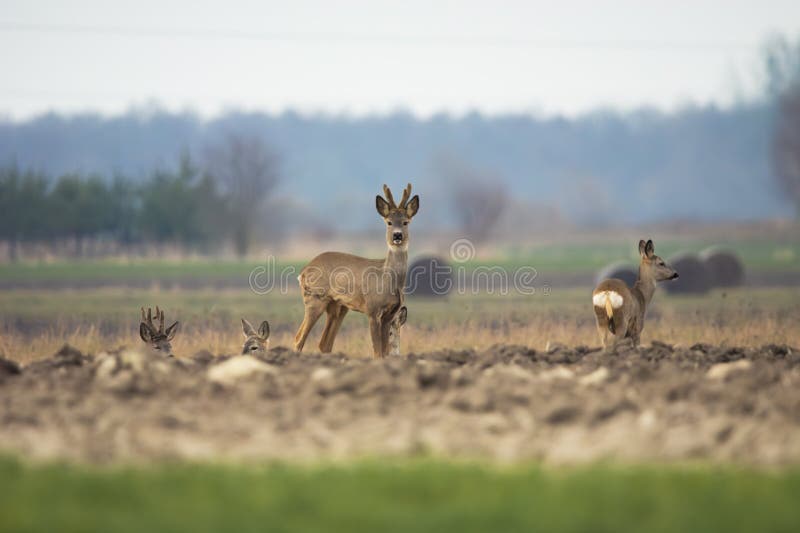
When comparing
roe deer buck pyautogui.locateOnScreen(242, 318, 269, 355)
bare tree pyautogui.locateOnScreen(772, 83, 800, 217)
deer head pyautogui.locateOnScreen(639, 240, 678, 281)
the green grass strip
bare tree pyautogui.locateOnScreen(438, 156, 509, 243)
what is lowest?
the green grass strip

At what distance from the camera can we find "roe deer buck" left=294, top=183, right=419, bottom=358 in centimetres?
1709

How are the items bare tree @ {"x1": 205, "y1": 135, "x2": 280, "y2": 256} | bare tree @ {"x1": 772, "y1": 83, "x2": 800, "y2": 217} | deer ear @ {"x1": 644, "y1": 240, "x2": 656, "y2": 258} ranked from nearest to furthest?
deer ear @ {"x1": 644, "y1": 240, "x2": 656, "y2": 258}, bare tree @ {"x1": 205, "y1": 135, "x2": 280, "y2": 256}, bare tree @ {"x1": 772, "y1": 83, "x2": 800, "y2": 217}

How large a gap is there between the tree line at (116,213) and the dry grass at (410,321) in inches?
1045

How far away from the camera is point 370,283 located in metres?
17.2

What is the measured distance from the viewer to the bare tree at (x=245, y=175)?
98.4 metres

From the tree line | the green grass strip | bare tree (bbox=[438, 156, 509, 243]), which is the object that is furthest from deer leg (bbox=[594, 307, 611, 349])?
bare tree (bbox=[438, 156, 509, 243])

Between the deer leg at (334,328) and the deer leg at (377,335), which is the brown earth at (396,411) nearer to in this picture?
the deer leg at (377,335)

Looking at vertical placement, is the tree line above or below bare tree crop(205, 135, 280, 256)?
below

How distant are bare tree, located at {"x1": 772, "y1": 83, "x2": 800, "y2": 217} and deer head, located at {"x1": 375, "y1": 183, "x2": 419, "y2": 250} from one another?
121m

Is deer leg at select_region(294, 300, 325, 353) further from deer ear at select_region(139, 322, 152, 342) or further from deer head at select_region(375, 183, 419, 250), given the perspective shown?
deer ear at select_region(139, 322, 152, 342)

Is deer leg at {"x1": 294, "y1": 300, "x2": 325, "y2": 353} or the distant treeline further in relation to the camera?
the distant treeline

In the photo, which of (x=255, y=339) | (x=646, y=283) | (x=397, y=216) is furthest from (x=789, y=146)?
(x=255, y=339)

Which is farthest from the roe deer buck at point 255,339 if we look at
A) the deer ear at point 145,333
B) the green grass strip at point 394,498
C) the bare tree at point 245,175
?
the bare tree at point 245,175

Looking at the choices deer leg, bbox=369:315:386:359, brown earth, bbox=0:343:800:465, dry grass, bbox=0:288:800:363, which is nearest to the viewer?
brown earth, bbox=0:343:800:465
